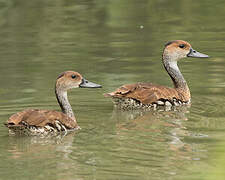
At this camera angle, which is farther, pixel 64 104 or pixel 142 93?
pixel 142 93

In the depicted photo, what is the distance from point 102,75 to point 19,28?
694 cm

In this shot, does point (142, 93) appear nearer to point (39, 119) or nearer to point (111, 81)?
point (111, 81)

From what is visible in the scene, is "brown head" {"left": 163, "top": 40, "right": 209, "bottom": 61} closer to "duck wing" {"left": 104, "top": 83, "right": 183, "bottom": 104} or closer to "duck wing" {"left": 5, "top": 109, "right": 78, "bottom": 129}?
"duck wing" {"left": 104, "top": 83, "right": 183, "bottom": 104}

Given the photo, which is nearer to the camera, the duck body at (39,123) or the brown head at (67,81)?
the duck body at (39,123)

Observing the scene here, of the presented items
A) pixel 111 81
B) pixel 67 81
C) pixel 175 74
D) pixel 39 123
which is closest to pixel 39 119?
pixel 39 123

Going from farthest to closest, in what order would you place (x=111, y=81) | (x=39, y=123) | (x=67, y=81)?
(x=111, y=81) < (x=67, y=81) < (x=39, y=123)

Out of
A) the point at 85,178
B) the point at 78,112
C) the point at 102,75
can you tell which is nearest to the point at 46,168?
the point at 85,178

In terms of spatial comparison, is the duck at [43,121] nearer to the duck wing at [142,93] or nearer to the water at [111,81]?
the water at [111,81]

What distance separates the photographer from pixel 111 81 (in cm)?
1380

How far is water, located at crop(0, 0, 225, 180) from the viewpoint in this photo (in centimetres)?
848

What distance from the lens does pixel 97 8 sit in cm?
2270

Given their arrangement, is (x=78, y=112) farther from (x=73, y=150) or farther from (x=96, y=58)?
(x=96, y=58)

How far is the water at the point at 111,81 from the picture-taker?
8477mm

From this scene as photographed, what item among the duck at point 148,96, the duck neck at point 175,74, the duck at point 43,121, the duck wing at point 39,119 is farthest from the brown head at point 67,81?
the duck neck at point 175,74
